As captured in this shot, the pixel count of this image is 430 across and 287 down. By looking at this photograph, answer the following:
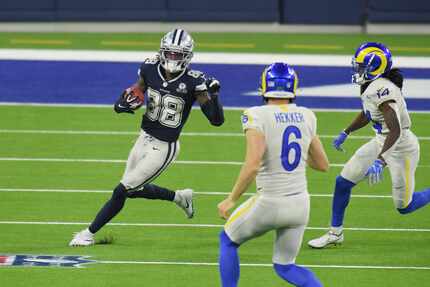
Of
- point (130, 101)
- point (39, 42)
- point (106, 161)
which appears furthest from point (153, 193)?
point (39, 42)

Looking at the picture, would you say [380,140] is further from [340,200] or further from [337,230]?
[337,230]

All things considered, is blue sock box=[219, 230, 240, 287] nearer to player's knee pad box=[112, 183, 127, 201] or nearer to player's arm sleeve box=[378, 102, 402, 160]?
player's arm sleeve box=[378, 102, 402, 160]

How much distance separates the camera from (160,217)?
35.4 feet

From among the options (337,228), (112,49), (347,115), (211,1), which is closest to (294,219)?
(337,228)

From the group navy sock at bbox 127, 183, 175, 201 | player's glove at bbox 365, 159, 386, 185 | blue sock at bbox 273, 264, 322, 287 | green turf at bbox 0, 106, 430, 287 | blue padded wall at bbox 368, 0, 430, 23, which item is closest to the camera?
blue sock at bbox 273, 264, 322, 287

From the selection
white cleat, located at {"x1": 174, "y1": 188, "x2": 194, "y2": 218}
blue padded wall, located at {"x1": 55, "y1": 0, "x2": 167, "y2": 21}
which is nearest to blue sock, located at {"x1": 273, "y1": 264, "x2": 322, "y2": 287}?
white cleat, located at {"x1": 174, "y1": 188, "x2": 194, "y2": 218}

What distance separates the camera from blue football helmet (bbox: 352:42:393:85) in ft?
30.6

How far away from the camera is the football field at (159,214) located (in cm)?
873

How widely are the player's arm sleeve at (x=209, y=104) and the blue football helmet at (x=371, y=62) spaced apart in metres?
1.20

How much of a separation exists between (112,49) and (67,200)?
12087 mm

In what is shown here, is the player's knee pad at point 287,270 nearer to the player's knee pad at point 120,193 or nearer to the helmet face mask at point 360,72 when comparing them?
the player's knee pad at point 120,193

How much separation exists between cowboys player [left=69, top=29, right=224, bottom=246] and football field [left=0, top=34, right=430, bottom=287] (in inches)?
18.2

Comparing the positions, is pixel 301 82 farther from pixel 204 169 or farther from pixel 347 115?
pixel 204 169

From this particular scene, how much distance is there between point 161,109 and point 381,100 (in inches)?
72.6
